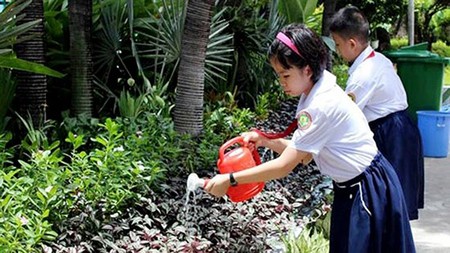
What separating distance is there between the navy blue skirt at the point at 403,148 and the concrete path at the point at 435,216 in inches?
17.2

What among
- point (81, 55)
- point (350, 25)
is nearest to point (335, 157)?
point (350, 25)

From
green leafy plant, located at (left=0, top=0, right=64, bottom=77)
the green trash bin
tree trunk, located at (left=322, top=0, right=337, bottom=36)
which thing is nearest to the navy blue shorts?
green leafy plant, located at (left=0, top=0, right=64, bottom=77)

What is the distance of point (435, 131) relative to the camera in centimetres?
756

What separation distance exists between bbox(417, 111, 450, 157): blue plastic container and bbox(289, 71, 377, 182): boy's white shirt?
511 cm

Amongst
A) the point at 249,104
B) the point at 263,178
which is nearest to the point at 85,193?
the point at 263,178

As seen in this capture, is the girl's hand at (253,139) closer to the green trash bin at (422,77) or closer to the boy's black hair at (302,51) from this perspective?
the boy's black hair at (302,51)

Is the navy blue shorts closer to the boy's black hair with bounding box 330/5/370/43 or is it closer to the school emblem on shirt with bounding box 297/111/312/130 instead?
the school emblem on shirt with bounding box 297/111/312/130

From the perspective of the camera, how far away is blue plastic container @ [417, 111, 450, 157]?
24.5ft

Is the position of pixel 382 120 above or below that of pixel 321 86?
below

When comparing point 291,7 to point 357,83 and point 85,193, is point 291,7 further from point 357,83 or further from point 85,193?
point 85,193

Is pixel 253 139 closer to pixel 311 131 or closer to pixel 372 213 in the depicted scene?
pixel 311 131

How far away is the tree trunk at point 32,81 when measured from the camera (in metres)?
4.54

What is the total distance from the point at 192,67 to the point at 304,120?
7.56 ft

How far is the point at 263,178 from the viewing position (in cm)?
251
